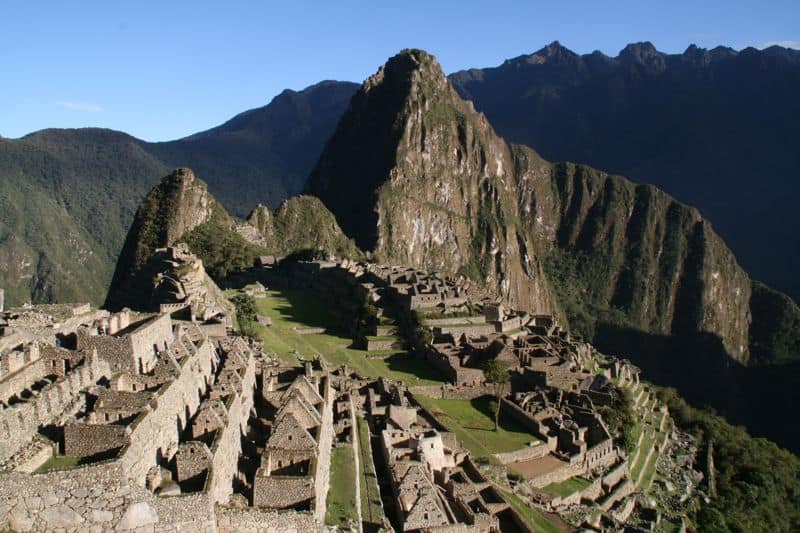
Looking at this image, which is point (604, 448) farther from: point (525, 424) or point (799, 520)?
point (799, 520)

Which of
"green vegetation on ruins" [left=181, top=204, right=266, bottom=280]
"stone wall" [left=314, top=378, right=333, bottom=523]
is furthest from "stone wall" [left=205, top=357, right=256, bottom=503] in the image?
"green vegetation on ruins" [left=181, top=204, right=266, bottom=280]

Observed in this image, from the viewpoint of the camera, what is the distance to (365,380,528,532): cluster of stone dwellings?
21.6 m

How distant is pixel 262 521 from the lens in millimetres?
15344

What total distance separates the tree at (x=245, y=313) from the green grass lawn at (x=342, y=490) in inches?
734

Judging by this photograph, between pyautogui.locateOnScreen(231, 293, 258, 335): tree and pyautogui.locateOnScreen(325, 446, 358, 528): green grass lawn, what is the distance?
734 inches

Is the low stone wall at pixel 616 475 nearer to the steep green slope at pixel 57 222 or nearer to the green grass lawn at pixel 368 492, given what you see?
the green grass lawn at pixel 368 492

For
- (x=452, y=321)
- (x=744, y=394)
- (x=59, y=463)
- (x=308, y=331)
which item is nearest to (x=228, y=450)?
(x=59, y=463)

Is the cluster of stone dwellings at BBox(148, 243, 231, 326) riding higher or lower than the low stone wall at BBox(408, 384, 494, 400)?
higher

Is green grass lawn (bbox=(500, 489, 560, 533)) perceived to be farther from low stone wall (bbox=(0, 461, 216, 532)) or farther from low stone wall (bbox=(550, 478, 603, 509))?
low stone wall (bbox=(0, 461, 216, 532))

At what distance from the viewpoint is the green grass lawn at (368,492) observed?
1960 cm

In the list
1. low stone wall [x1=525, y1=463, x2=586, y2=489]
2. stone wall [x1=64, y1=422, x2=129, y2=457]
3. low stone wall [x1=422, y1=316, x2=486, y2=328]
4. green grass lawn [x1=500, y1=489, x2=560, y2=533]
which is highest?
stone wall [x1=64, y1=422, x2=129, y2=457]

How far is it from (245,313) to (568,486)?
25797 millimetres

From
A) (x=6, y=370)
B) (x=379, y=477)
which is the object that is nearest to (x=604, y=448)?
(x=379, y=477)

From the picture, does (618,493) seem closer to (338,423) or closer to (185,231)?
(338,423)
